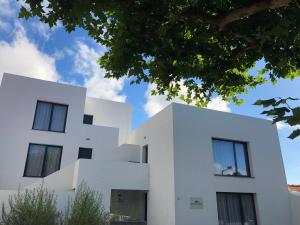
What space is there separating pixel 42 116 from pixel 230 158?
10057 millimetres

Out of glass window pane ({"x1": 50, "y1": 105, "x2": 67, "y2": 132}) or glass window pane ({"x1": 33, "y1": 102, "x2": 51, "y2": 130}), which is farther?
glass window pane ({"x1": 50, "y1": 105, "x2": 67, "y2": 132})

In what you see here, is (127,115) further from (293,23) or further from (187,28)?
(293,23)

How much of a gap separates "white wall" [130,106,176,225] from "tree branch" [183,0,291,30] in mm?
6104

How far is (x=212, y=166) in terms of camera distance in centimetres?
1145

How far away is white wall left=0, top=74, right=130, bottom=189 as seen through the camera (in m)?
13.1

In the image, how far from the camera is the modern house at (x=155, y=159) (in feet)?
35.7

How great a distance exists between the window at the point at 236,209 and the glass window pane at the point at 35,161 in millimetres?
8916

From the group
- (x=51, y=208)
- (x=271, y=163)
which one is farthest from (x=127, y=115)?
(x=51, y=208)

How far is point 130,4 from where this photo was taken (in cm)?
596

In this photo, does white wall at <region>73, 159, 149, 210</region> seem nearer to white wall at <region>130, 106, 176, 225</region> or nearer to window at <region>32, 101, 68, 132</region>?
white wall at <region>130, 106, 176, 225</region>

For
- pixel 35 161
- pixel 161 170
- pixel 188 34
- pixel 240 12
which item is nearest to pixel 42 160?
pixel 35 161

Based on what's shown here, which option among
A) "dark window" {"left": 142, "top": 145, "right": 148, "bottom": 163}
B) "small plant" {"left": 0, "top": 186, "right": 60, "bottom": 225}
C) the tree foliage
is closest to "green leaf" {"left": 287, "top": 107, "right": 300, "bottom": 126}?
the tree foliage

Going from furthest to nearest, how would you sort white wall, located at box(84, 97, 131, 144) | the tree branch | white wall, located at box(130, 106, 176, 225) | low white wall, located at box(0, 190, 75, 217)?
white wall, located at box(84, 97, 131, 144)
white wall, located at box(130, 106, 176, 225)
low white wall, located at box(0, 190, 75, 217)
the tree branch

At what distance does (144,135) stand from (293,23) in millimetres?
9600
